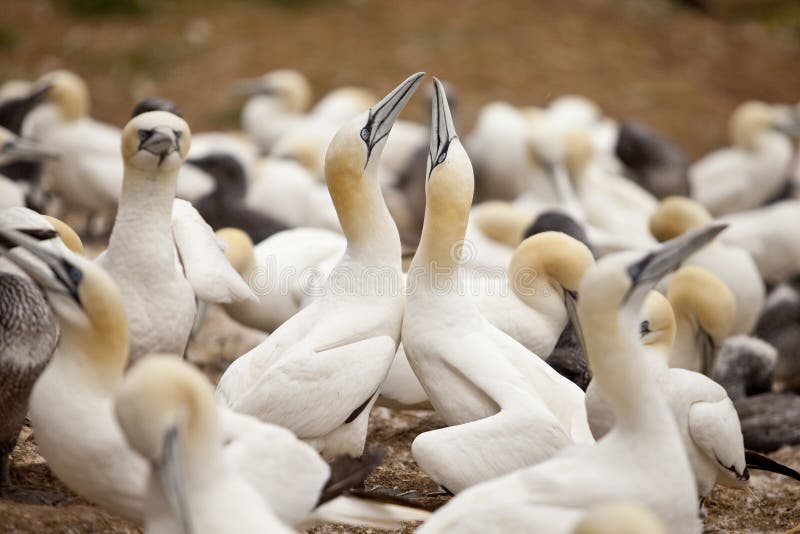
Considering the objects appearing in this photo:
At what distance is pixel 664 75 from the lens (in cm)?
1802

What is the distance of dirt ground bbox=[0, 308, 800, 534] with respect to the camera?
183 inches

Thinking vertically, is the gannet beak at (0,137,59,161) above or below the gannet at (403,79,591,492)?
above

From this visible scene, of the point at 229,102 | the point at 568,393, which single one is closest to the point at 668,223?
the point at 568,393

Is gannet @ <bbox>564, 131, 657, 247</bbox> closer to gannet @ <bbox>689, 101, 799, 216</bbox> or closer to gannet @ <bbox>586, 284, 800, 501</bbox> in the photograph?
gannet @ <bbox>689, 101, 799, 216</bbox>

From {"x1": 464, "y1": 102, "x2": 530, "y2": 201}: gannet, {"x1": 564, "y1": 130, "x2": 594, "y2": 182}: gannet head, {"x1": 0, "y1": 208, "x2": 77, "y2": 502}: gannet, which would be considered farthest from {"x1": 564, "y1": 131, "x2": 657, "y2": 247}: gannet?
{"x1": 0, "y1": 208, "x2": 77, "y2": 502}: gannet

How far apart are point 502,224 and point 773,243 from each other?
2686 millimetres

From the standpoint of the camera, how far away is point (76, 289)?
4418mm


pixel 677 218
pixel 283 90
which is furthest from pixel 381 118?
pixel 283 90

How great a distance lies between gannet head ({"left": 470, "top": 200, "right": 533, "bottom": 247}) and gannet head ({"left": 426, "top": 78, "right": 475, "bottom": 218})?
3402 millimetres

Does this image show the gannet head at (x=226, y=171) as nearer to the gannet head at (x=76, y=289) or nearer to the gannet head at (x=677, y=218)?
the gannet head at (x=677, y=218)

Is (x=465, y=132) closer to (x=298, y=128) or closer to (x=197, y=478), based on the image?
(x=298, y=128)

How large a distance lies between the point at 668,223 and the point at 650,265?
16.2 ft

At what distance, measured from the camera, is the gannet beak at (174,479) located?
3.62 m

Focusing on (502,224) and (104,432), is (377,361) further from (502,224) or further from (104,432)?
(502,224)
